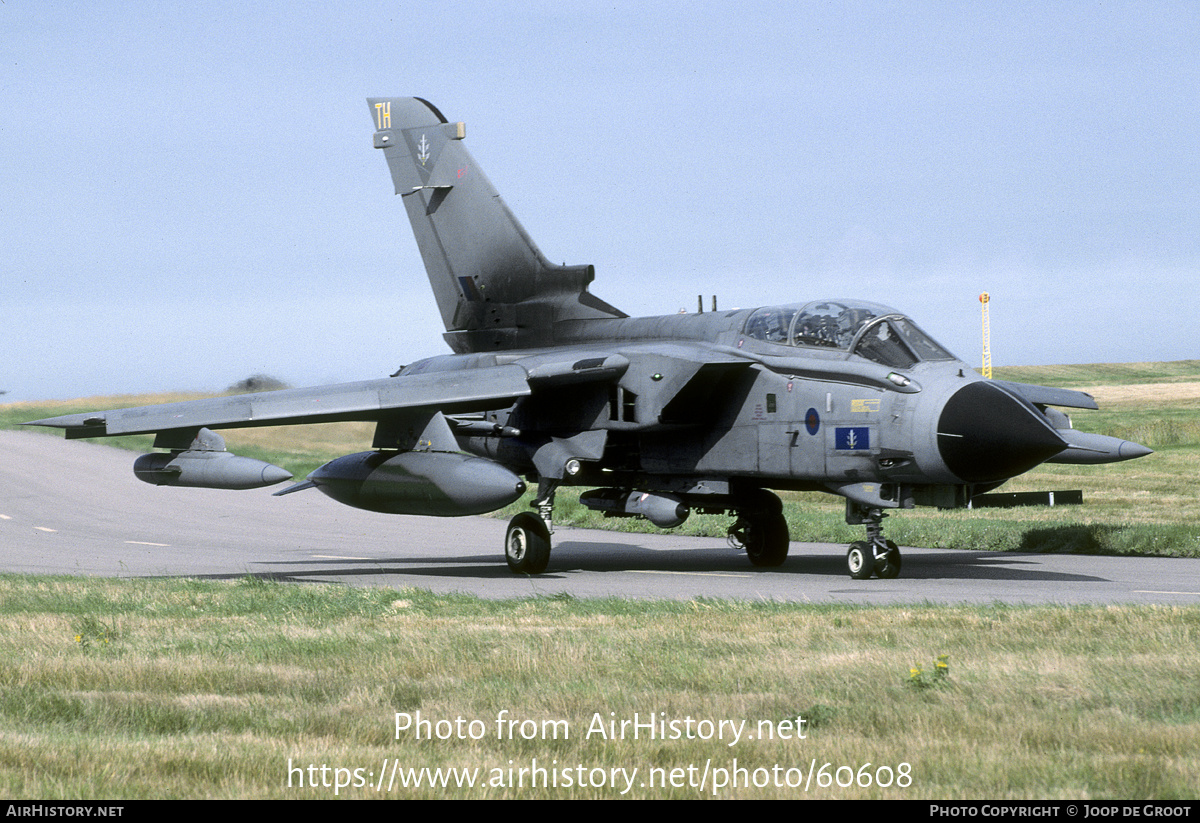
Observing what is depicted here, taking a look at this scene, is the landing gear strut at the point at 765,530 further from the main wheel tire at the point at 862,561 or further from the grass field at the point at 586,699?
the grass field at the point at 586,699

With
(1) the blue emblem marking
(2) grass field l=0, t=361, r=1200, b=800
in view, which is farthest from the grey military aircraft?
(2) grass field l=0, t=361, r=1200, b=800

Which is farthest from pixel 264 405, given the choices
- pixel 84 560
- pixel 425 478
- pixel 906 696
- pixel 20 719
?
pixel 906 696

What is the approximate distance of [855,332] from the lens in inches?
581

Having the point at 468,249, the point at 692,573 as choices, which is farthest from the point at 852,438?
the point at 468,249

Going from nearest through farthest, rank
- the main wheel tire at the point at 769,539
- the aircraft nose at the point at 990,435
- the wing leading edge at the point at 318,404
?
the aircraft nose at the point at 990,435
the wing leading edge at the point at 318,404
the main wheel tire at the point at 769,539

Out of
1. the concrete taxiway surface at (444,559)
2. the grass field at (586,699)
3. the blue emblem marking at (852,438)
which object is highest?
the blue emblem marking at (852,438)

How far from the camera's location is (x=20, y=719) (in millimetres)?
6789

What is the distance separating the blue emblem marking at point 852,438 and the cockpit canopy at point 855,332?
0.84 m

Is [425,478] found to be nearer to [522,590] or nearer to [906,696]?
[522,590]

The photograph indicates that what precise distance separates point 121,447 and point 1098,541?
35520mm

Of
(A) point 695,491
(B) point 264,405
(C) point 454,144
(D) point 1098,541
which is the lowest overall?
(D) point 1098,541

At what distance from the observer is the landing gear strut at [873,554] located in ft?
48.7

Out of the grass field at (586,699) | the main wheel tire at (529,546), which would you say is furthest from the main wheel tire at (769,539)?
the grass field at (586,699)

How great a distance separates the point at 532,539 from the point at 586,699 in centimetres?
993
